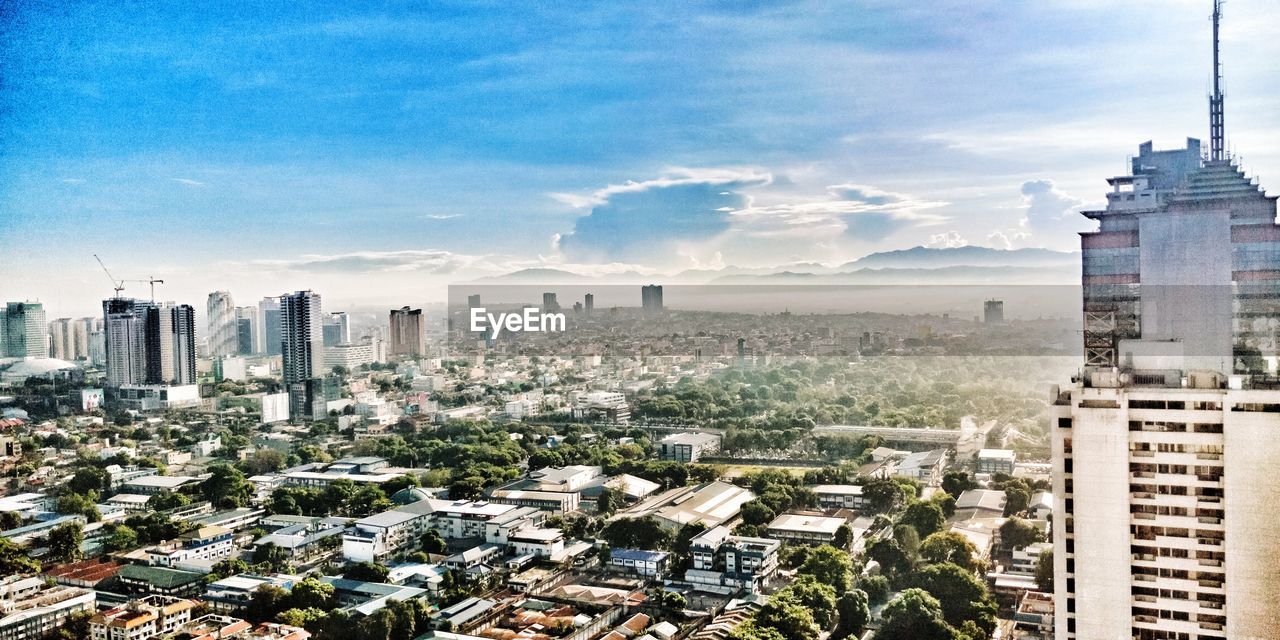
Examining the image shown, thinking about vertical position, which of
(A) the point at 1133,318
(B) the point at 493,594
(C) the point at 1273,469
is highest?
(A) the point at 1133,318

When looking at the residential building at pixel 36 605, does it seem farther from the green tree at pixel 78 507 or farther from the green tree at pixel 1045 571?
the green tree at pixel 1045 571

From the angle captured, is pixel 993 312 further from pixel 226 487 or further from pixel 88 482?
pixel 88 482

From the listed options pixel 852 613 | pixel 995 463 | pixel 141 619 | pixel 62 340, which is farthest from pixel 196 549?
pixel 62 340

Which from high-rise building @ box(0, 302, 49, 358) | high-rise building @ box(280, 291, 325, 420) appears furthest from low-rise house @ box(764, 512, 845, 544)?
high-rise building @ box(0, 302, 49, 358)

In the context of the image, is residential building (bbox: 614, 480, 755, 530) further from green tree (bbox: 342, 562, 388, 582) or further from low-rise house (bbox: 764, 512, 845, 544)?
green tree (bbox: 342, 562, 388, 582)

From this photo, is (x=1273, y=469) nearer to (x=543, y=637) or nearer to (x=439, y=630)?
(x=543, y=637)

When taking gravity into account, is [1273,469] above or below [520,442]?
above

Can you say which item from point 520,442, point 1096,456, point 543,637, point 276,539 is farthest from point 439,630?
point 520,442
